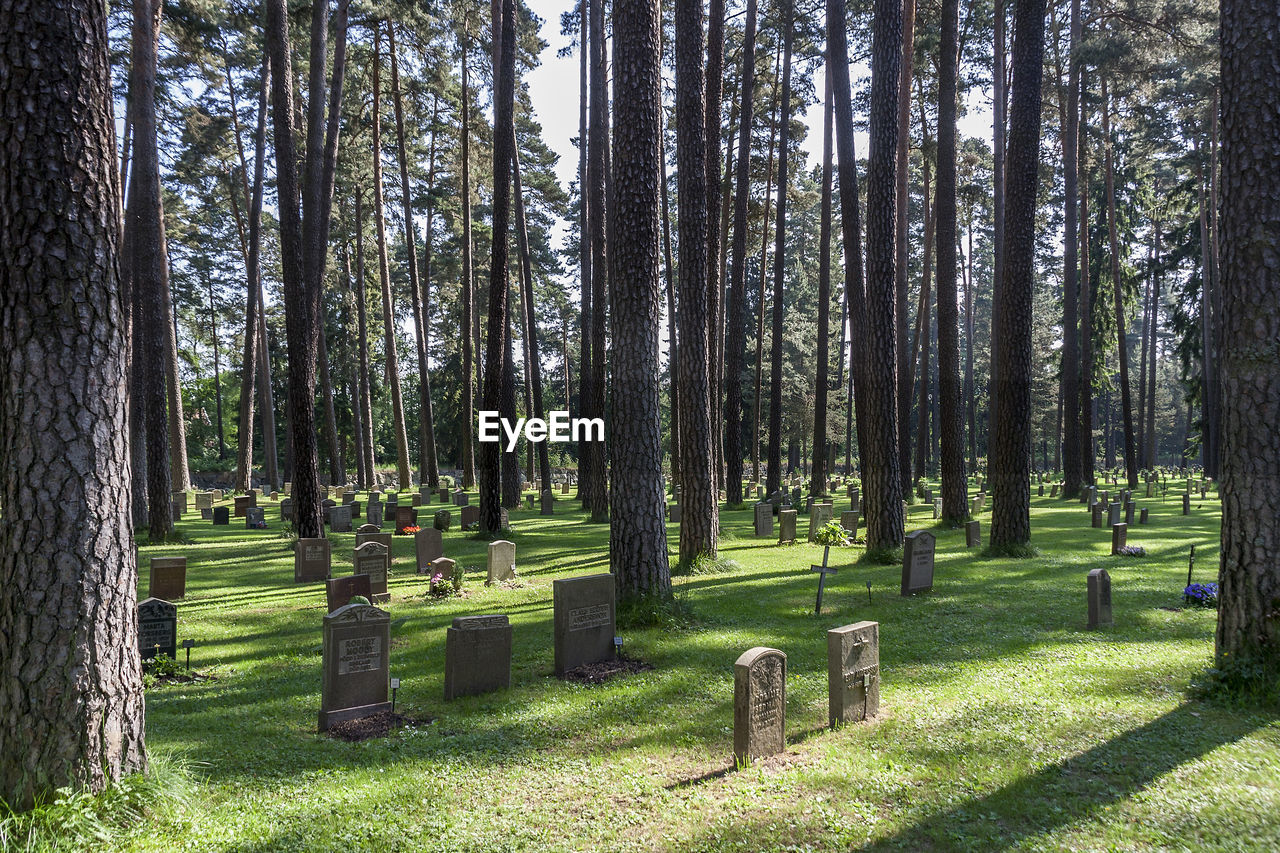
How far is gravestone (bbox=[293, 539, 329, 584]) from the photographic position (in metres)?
13.0

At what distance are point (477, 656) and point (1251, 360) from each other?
718 cm

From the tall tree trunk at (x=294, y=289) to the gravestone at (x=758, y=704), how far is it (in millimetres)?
12393

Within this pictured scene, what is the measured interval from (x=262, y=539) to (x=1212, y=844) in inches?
765

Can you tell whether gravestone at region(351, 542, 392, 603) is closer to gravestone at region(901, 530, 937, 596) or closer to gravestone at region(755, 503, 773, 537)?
gravestone at region(901, 530, 937, 596)

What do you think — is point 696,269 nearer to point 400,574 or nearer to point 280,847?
point 400,574

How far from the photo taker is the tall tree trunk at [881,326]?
13.1 m

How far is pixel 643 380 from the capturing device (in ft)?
29.1

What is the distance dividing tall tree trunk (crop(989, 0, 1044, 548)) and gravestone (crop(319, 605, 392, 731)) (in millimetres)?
11568

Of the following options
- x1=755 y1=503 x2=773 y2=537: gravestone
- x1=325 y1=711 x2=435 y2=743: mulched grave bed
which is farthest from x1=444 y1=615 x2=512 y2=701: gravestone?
x1=755 y1=503 x2=773 y2=537: gravestone

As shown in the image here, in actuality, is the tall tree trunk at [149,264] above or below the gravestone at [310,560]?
above

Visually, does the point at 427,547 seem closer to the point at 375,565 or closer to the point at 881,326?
the point at 375,565

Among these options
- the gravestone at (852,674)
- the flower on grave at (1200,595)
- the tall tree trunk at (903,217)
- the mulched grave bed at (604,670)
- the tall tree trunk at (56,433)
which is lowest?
the mulched grave bed at (604,670)

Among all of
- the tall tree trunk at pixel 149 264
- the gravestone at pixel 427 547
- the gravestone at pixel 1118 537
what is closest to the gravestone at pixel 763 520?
the gravestone at pixel 1118 537

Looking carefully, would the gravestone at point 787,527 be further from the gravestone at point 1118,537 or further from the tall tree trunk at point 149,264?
the tall tree trunk at point 149,264
